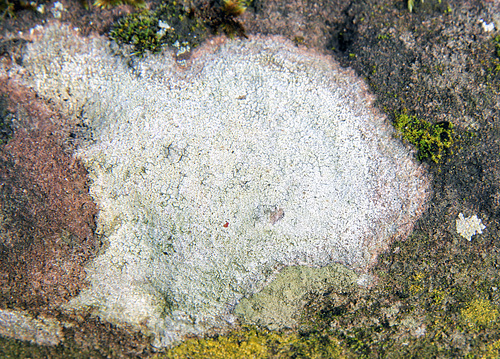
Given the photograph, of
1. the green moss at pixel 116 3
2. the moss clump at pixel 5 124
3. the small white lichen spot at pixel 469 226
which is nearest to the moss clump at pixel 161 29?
the green moss at pixel 116 3

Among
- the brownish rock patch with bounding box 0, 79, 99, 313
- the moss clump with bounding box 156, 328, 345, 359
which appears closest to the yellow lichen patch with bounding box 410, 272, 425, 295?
the moss clump with bounding box 156, 328, 345, 359

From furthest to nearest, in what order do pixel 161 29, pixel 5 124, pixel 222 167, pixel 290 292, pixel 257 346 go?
pixel 257 346 < pixel 161 29 < pixel 290 292 < pixel 5 124 < pixel 222 167

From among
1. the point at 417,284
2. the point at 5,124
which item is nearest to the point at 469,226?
the point at 417,284

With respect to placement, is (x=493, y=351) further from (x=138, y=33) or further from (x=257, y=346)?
(x=138, y=33)

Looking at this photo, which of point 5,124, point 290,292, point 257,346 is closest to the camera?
point 5,124

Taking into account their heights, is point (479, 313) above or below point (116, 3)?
below

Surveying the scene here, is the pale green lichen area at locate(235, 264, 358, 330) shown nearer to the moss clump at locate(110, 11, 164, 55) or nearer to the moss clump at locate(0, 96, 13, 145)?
the moss clump at locate(110, 11, 164, 55)

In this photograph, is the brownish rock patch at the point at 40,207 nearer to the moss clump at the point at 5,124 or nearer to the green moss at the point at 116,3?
the moss clump at the point at 5,124

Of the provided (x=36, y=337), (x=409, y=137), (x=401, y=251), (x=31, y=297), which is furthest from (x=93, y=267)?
(x=409, y=137)
